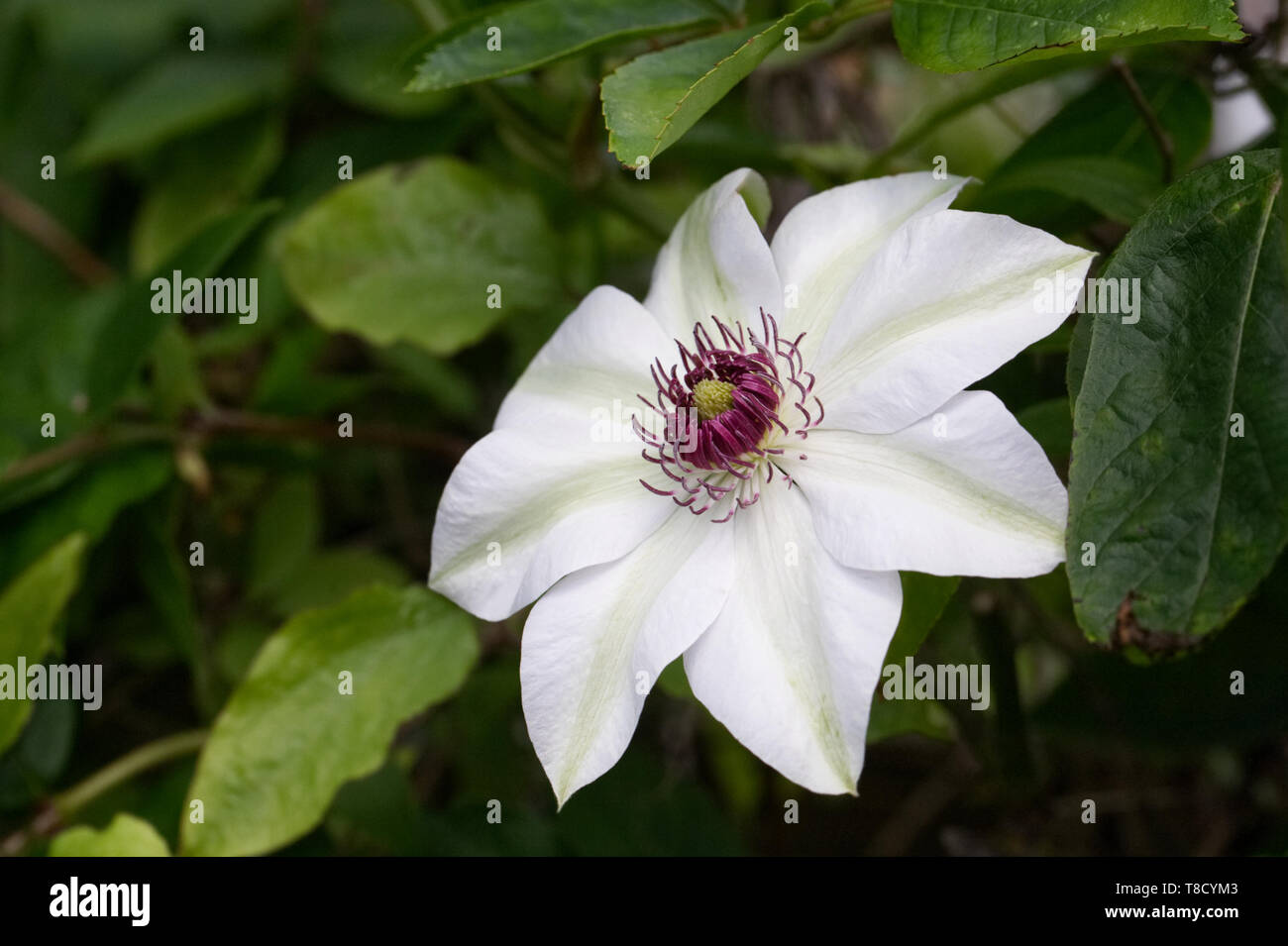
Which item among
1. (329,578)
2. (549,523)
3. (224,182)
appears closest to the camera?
(549,523)

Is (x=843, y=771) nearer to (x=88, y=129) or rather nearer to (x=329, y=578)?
(x=329, y=578)

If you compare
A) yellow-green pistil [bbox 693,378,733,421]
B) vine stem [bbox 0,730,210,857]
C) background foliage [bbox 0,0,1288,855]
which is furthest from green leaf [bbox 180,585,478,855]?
yellow-green pistil [bbox 693,378,733,421]

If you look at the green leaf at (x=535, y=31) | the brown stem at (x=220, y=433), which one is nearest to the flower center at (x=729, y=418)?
the green leaf at (x=535, y=31)

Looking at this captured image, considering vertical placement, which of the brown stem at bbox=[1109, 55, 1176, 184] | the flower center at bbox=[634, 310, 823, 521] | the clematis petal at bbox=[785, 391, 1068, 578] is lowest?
the clematis petal at bbox=[785, 391, 1068, 578]

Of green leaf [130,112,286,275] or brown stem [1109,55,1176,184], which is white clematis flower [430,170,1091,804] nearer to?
brown stem [1109,55,1176,184]

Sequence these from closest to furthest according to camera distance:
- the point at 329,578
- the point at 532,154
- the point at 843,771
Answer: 1. the point at 843,771
2. the point at 532,154
3. the point at 329,578
